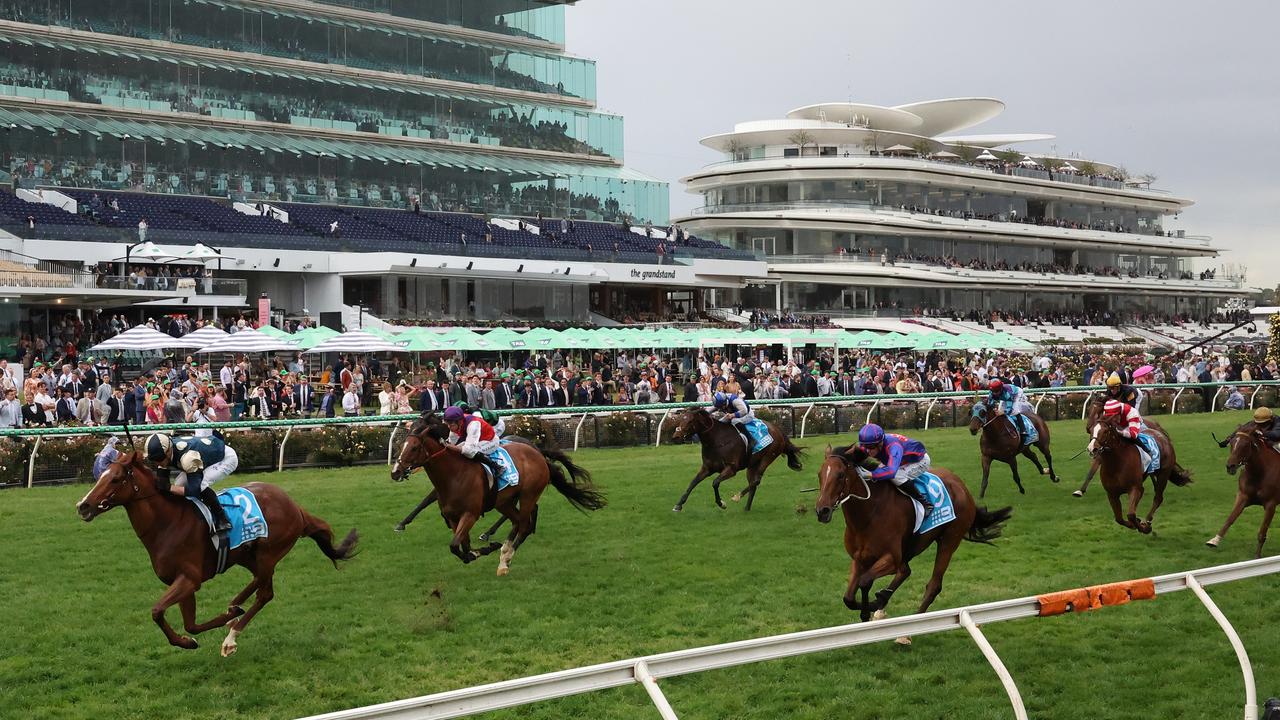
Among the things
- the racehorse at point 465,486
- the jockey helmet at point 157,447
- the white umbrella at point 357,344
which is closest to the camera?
the jockey helmet at point 157,447

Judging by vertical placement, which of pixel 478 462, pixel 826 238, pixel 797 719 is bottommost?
pixel 797 719

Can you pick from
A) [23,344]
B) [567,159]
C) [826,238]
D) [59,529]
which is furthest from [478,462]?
[826,238]

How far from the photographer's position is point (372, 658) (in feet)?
24.0

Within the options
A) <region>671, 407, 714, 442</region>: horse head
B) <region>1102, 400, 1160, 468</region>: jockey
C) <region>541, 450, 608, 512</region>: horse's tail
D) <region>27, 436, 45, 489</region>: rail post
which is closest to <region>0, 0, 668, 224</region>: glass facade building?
<region>27, 436, 45, 489</region>: rail post

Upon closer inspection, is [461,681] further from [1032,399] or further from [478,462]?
[1032,399]

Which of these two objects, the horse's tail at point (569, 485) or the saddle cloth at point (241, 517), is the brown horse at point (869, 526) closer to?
the saddle cloth at point (241, 517)

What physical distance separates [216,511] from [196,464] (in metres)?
0.34

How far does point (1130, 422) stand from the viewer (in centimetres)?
1070

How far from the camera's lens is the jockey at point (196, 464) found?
7.04 m

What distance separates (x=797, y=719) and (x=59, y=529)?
7.75 metres

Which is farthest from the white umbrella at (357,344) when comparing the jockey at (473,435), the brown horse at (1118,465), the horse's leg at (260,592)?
the horse's leg at (260,592)

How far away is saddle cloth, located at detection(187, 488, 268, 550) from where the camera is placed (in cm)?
734

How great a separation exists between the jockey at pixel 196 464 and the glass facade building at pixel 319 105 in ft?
124

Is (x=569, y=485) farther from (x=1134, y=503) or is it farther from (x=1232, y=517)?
(x=1232, y=517)
